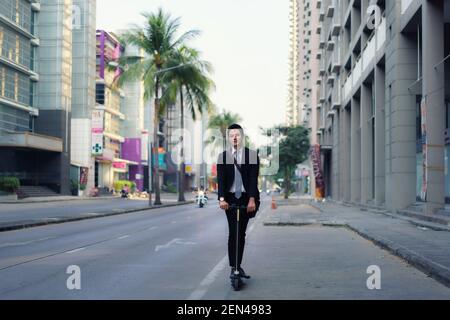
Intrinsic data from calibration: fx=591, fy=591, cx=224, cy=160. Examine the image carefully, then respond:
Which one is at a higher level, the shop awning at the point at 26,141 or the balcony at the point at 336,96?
the balcony at the point at 336,96

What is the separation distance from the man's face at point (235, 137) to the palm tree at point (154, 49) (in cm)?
3456

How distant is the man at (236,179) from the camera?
7.61m

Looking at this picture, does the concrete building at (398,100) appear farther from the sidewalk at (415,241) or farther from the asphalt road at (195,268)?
the asphalt road at (195,268)

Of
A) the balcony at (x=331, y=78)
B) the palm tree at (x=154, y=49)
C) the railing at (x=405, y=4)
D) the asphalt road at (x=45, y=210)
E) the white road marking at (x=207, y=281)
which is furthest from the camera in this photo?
the balcony at (x=331, y=78)

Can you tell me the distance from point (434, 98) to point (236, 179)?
1376 cm

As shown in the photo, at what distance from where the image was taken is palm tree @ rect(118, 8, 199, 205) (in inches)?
1657

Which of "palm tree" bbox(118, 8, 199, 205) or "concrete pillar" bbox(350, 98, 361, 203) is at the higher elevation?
"palm tree" bbox(118, 8, 199, 205)

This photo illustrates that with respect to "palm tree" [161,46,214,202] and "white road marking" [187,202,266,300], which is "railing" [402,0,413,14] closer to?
"white road marking" [187,202,266,300]

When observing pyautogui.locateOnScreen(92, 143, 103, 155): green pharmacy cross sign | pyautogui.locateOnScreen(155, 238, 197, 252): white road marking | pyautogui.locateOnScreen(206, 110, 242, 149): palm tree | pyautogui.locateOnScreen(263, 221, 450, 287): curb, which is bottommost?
pyautogui.locateOnScreen(155, 238, 197, 252): white road marking

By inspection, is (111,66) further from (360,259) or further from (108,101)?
(360,259)

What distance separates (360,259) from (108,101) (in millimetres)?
67547

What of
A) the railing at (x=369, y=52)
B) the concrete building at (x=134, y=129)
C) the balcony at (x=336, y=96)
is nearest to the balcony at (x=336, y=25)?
the balcony at (x=336, y=96)

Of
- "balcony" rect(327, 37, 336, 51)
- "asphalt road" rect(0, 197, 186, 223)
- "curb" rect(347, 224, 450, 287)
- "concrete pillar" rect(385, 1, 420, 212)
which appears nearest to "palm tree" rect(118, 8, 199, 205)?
"asphalt road" rect(0, 197, 186, 223)

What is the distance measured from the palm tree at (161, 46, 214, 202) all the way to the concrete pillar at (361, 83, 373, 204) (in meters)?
14.2
